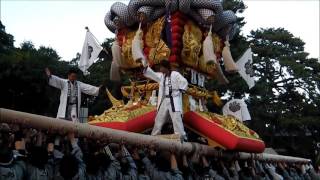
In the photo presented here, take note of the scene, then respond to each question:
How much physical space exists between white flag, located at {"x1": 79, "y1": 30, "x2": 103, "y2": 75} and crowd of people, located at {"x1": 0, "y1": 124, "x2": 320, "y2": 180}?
3371 mm

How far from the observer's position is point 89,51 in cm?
1005

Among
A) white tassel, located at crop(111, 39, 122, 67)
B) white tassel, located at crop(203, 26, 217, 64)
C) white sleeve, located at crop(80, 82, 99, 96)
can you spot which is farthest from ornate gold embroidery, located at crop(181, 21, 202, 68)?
white sleeve, located at crop(80, 82, 99, 96)

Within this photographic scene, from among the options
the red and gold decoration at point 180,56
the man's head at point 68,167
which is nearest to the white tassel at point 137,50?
the red and gold decoration at point 180,56

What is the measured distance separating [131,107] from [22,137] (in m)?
3.75

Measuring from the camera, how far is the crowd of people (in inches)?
173

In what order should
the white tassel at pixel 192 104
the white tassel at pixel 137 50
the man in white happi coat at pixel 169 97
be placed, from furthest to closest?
the white tassel at pixel 192 104 → the white tassel at pixel 137 50 → the man in white happi coat at pixel 169 97

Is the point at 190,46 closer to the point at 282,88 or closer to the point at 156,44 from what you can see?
the point at 156,44

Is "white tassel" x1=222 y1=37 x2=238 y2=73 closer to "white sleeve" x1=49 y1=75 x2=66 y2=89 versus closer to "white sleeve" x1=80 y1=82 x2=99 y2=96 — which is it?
"white sleeve" x1=80 y1=82 x2=99 y2=96

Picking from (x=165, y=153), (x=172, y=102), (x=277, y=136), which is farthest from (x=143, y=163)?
(x=277, y=136)

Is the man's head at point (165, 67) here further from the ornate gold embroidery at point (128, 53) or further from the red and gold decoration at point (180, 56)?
the ornate gold embroidery at point (128, 53)

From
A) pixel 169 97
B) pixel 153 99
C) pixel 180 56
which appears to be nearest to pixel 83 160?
pixel 169 97

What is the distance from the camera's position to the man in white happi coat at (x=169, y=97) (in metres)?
7.66

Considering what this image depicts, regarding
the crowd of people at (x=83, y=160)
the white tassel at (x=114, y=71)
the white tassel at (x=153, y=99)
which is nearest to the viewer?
the crowd of people at (x=83, y=160)

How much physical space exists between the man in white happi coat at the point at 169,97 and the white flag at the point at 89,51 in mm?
2409
